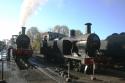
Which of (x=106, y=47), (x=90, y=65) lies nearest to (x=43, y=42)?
(x=106, y=47)

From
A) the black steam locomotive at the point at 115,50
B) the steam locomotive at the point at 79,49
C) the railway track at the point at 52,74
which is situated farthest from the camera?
the black steam locomotive at the point at 115,50

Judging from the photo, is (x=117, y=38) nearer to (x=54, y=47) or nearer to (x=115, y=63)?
(x=115, y=63)

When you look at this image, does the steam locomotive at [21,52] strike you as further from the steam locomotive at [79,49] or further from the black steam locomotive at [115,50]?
the black steam locomotive at [115,50]

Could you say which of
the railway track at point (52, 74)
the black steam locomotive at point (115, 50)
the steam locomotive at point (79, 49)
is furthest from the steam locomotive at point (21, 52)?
the black steam locomotive at point (115, 50)

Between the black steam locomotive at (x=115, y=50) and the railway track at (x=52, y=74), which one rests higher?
the black steam locomotive at (x=115, y=50)

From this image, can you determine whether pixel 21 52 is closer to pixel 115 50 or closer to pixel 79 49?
pixel 79 49

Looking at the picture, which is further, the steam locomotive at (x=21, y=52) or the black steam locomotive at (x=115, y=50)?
the steam locomotive at (x=21, y=52)

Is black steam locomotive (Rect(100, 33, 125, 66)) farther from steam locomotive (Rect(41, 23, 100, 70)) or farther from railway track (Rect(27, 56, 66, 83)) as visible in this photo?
railway track (Rect(27, 56, 66, 83))

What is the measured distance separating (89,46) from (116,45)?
3424 millimetres

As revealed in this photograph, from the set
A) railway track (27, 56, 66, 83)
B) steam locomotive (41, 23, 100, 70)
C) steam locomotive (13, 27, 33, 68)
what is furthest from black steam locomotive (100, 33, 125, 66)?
steam locomotive (13, 27, 33, 68)

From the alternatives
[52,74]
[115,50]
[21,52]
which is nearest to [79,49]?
[115,50]

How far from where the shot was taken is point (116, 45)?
23.3 m

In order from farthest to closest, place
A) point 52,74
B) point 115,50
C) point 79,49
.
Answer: point 115,50 → point 79,49 → point 52,74

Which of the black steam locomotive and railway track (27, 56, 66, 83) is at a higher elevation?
the black steam locomotive
